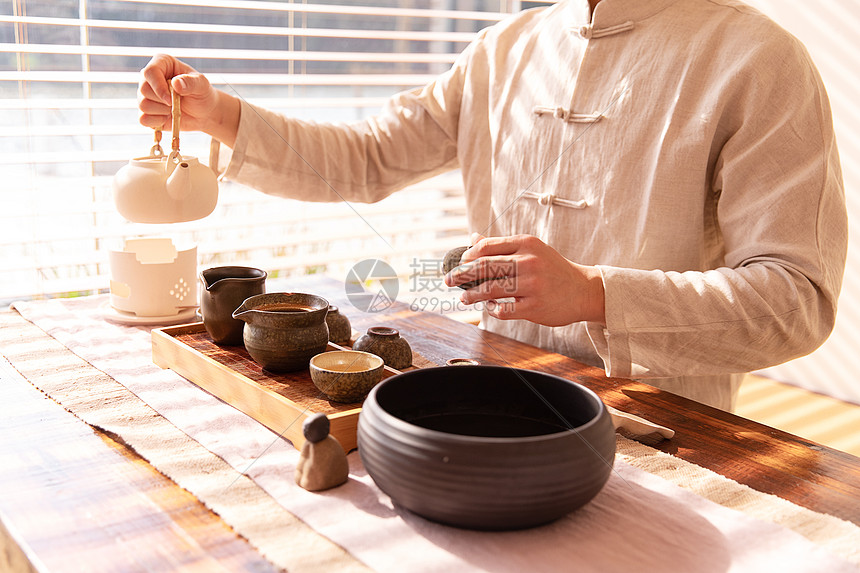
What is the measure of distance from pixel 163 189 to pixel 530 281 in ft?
1.81

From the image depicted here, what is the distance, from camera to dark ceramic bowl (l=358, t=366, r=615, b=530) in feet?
2.06

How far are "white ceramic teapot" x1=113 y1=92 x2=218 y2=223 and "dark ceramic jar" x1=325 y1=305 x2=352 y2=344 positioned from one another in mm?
257

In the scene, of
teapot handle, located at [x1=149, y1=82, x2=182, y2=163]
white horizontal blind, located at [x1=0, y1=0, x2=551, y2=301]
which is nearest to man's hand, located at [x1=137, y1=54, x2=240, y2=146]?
teapot handle, located at [x1=149, y1=82, x2=182, y2=163]

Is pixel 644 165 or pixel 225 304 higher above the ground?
pixel 644 165

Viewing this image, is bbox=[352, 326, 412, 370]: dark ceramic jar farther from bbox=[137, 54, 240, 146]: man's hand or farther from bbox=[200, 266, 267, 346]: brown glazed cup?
bbox=[137, 54, 240, 146]: man's hand

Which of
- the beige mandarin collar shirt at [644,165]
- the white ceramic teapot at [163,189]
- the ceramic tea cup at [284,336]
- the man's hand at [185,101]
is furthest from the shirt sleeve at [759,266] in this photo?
the man's hand at [185,101]

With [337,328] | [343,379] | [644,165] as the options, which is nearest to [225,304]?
[337,328]

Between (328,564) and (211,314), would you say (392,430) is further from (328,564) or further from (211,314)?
(211,314)

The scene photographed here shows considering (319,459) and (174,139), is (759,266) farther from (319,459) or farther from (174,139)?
(174,139)

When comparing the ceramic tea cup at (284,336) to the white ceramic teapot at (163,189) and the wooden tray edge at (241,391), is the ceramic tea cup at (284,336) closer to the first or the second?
the wooden tray edge at (241,391)

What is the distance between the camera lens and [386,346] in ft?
3.38

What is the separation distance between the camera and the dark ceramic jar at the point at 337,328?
1.14 m

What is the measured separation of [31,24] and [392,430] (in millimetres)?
1760

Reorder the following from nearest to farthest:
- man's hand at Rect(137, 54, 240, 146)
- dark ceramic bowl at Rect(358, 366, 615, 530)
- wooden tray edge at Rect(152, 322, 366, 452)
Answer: dark ceramic bowl at Rect(358, 366, 615, 530) → wooden tray edge at Rect(152, 322, 366, 452) → man's hand at Rect(137, 54, 240, 146)
